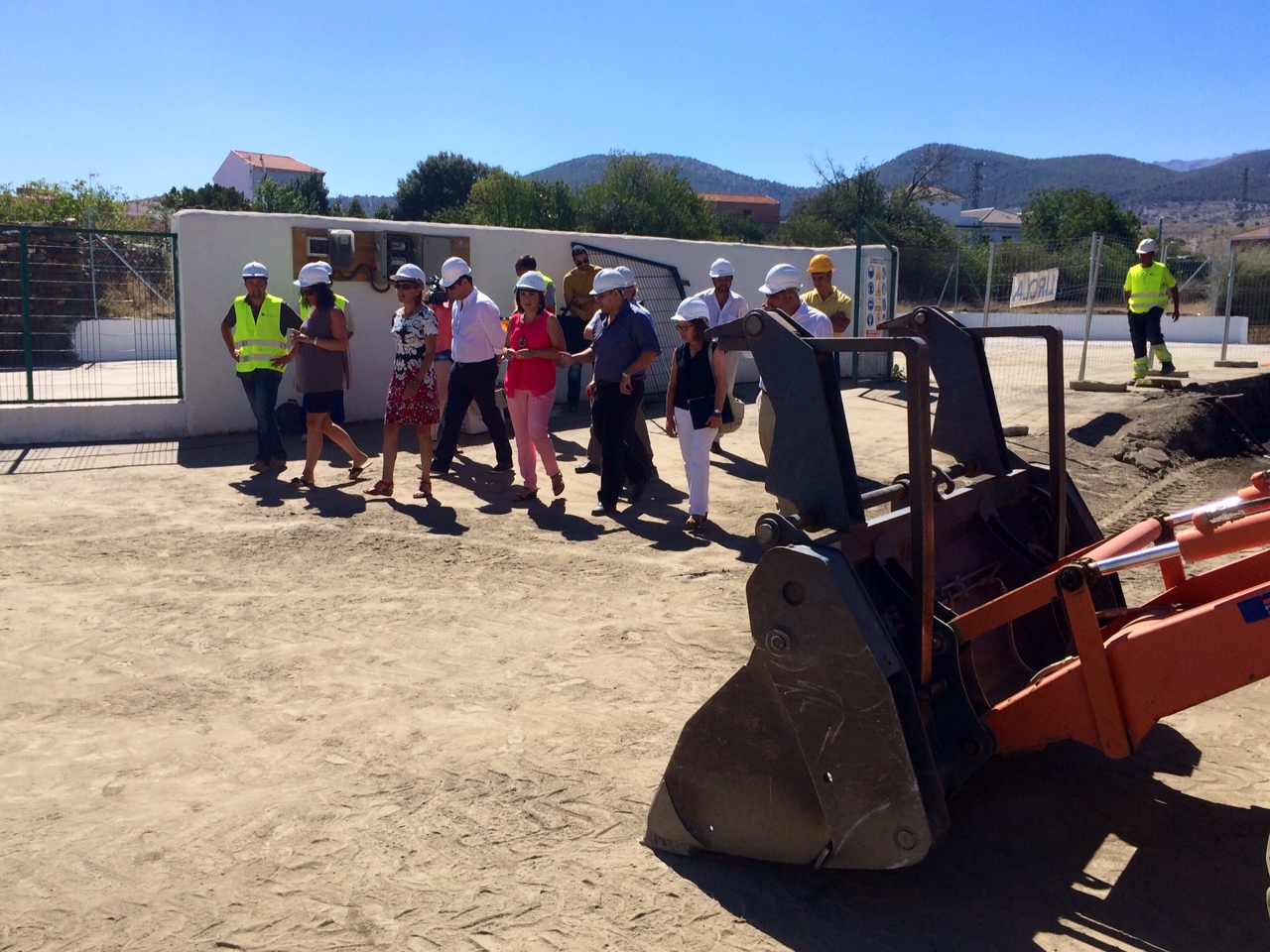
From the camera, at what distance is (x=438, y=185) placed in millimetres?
71750

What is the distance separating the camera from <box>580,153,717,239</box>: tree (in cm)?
5150

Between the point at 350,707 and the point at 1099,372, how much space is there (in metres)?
15.5

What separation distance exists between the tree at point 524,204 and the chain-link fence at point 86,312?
128ft

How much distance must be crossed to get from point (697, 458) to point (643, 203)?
4544 centimetres

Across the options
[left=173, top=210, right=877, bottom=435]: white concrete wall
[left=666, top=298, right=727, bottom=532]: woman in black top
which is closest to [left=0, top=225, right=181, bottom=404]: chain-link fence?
[left=173, top=210, right=877, bottom=435]: white concrete wall

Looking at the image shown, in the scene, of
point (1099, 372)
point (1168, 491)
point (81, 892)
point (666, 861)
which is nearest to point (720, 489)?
point (1168, 491)

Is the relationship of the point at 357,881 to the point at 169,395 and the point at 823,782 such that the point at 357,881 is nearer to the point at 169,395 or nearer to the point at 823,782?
the point at 823,782

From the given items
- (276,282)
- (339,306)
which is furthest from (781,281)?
(276,282)

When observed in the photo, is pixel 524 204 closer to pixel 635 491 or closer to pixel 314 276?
pixel 314 276

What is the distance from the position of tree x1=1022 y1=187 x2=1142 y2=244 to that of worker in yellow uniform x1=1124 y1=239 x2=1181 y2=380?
109ft

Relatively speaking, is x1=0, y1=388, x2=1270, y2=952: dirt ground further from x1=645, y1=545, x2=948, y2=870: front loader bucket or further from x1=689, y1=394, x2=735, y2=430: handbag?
x1=689, y1=394, x2=735, y2=430: handbag

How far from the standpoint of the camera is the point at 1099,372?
17.7 m

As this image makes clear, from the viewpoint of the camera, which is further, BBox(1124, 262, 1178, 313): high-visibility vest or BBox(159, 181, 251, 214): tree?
BBox(159, 181, 251, 214): tree

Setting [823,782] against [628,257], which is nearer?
[823,782]
